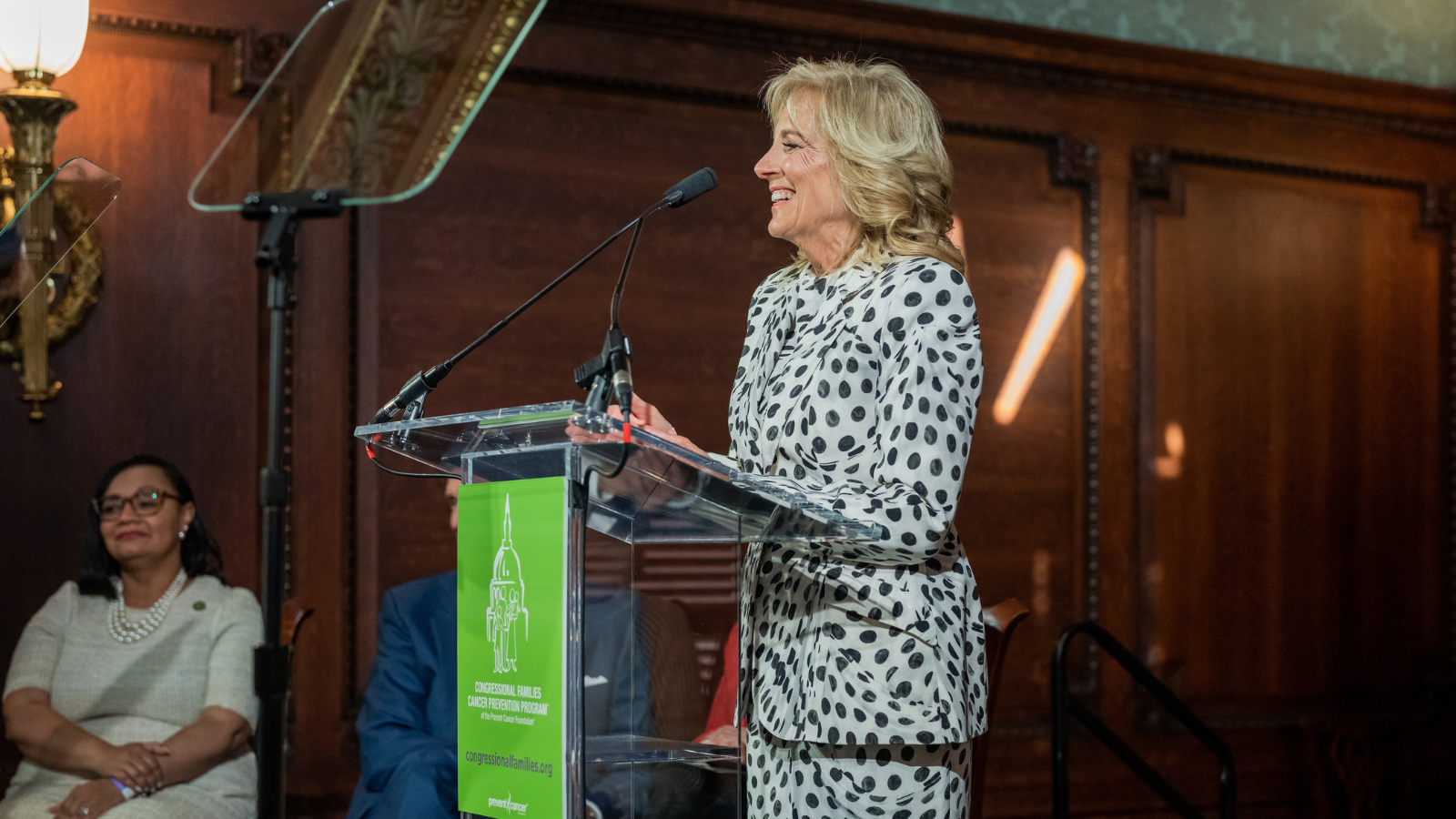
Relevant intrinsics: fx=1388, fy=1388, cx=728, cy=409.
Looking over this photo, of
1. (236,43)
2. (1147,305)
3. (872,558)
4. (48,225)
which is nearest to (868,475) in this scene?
(872,558)

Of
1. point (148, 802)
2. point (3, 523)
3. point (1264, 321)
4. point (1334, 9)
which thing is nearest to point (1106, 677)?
point (1264, 321)

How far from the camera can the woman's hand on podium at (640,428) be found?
1287 mm

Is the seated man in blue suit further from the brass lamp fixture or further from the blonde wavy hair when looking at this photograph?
the blonde wavy hair

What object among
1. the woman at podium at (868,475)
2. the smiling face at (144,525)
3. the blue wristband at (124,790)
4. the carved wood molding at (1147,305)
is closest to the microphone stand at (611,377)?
the woman at podium at (868,475)

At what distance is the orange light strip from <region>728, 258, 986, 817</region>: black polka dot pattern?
3.19m

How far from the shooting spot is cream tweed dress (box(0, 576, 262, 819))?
3057 millimetres

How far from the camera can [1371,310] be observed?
539 cm

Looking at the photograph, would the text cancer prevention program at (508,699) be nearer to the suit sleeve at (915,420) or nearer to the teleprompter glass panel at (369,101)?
the suit sleeve at (915,420)

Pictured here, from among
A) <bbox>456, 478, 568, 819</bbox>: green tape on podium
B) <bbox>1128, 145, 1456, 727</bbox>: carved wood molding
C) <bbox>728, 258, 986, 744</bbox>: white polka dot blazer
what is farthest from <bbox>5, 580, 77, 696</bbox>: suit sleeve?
<bbox>1128, 145, 1456, 727</bbox>: carved wood molding

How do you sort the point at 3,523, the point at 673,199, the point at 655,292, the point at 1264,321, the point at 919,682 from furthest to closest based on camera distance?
the point at 1264,321, the point at 655,292, the point at 3,523, the point at 673,199, the point at 919,682

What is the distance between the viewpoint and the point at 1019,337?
4.79 metres

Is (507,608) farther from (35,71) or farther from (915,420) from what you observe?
(35,71)

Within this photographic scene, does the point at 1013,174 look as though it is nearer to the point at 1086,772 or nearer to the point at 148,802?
the point at 1086,772

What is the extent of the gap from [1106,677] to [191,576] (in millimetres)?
3050
